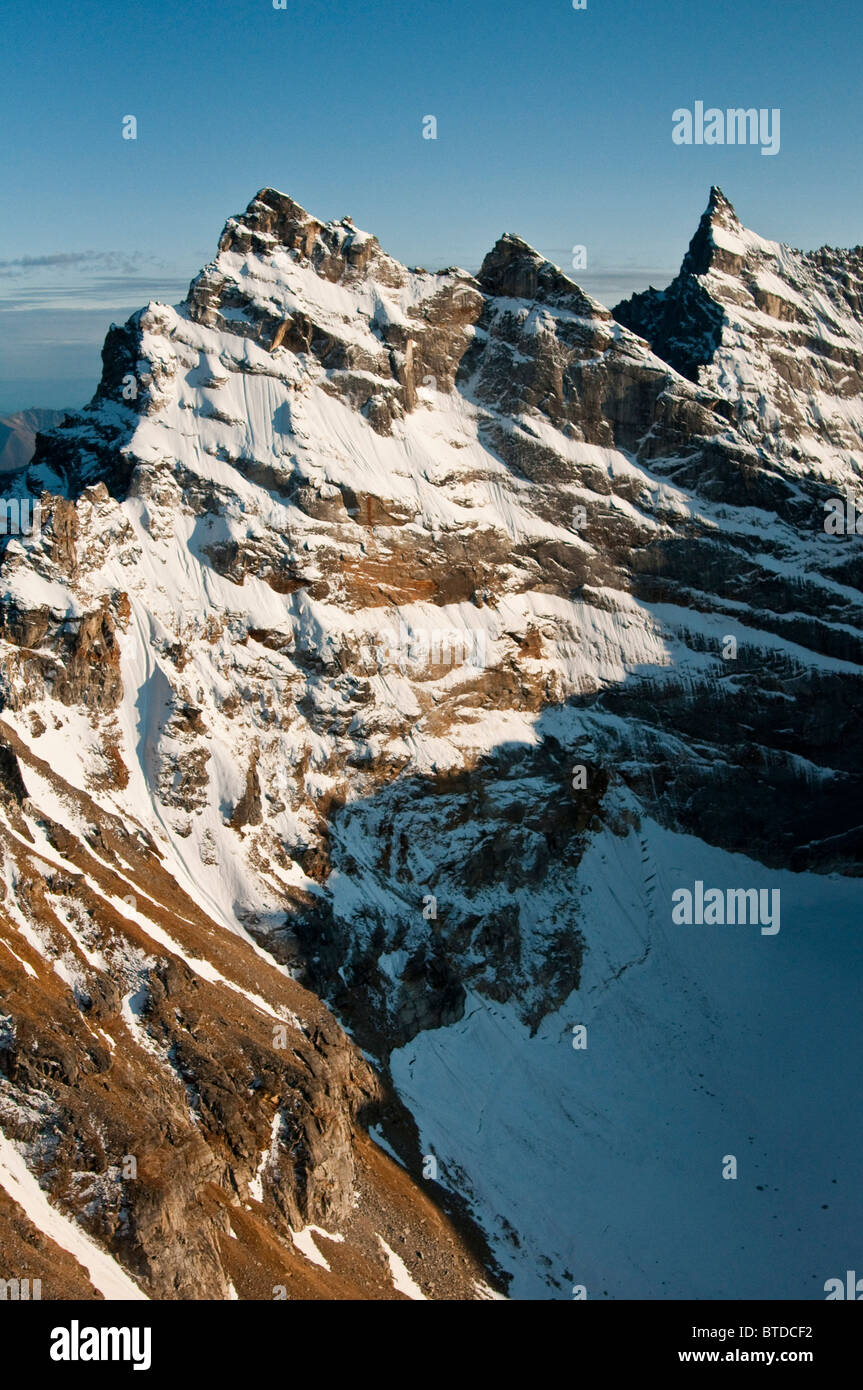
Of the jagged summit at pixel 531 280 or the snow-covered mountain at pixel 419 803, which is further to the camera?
the jagged summit at pixel 531 280

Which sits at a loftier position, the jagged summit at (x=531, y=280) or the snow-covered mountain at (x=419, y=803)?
the jagged summit at (x=531, y=280)

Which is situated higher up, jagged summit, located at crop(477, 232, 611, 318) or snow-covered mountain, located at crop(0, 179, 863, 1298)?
jagged summit, located at crop(477, 232, 611, 318)

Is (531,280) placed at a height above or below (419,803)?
above

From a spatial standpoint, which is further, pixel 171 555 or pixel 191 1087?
pixel 171 555

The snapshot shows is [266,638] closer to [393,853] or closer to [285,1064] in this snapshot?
[393,853]

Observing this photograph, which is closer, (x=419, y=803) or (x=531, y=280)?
(x=419, y=803)

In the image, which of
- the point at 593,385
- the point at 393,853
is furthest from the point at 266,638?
the point at 593,385

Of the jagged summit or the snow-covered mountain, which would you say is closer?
the snow-covered mountain

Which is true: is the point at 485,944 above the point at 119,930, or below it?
below
